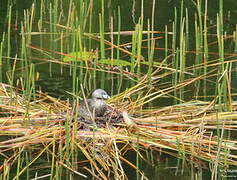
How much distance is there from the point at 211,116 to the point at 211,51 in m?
2.50

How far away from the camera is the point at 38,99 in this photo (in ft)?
23.2

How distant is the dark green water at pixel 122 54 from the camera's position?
18.8ft

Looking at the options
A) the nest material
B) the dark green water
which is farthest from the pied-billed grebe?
the dark green water

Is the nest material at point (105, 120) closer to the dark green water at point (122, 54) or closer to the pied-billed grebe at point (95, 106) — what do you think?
the pied-billed grebe at point (95, 106)

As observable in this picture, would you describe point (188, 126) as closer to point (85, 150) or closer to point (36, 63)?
point (85, 150)

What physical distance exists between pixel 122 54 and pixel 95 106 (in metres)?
2.51

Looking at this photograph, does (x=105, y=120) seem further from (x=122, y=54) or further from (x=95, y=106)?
(x=122, y=54)

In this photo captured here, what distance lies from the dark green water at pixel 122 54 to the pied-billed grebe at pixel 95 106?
0.69m

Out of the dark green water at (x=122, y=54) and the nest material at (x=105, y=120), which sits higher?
the dark green water at (x=122, y=54)

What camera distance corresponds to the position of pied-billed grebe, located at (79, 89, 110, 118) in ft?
21.0

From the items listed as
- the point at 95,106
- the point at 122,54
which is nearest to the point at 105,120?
the point at 95,106

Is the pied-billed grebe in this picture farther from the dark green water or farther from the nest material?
the dark green water

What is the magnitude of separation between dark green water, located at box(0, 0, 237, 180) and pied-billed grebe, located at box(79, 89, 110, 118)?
686 mm

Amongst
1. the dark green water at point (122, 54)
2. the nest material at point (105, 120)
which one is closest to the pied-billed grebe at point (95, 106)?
the nest material at point (105, 120)
